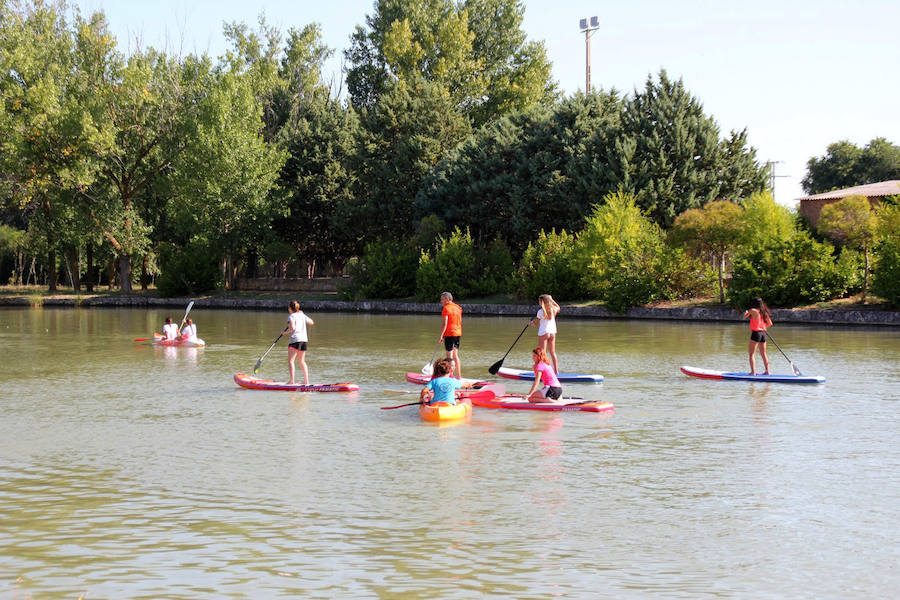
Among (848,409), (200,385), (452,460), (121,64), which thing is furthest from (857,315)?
(121,64)

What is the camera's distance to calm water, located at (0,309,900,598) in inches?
306

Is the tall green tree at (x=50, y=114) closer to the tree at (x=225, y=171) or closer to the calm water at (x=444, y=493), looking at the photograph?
the tree at (x=225, y=171)

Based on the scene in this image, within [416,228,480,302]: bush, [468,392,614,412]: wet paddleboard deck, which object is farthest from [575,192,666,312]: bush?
[468,392,614,412]: wet paddleboard deck

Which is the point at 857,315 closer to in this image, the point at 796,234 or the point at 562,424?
the point at 796,234

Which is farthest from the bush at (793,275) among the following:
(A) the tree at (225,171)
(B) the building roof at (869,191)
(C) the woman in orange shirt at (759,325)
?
(A) the tree at (225,171)

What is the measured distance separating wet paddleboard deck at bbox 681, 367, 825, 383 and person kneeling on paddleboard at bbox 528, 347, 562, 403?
5578 millimetres

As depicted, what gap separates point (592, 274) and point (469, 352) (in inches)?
940

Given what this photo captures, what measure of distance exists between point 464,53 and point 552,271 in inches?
1337

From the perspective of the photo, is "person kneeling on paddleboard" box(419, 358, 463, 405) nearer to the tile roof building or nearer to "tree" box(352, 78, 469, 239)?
the tile roof building

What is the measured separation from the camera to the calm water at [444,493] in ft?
25.5

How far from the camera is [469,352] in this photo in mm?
29219

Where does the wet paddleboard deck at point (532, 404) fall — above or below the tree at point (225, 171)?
below

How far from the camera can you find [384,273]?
61094 mm

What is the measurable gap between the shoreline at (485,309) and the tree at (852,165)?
43705 mm
